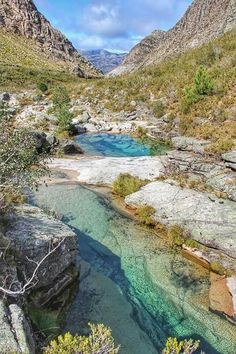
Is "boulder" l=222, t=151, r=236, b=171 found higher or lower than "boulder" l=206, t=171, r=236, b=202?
higher

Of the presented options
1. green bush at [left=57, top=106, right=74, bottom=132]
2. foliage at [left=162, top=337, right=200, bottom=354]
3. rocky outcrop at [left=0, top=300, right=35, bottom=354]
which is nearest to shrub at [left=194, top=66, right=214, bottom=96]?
green bush at [left=57, top=106, right=74, bottom=132]

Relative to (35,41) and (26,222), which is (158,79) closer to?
(26,222)

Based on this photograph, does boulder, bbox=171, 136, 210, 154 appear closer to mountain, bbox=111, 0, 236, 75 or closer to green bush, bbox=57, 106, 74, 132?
green bush, bbox=57, 106, 74, 132

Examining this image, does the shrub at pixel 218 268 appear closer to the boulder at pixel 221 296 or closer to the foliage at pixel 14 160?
the boulder at pixel 221 296

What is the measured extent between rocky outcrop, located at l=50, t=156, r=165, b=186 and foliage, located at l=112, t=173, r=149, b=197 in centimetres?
148

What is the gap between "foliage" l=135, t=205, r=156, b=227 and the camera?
22547 millimetres

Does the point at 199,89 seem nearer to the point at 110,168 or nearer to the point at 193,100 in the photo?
the point at 193,100

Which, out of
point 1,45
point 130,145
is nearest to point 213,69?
point 130,145

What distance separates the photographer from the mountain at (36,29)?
156325mm

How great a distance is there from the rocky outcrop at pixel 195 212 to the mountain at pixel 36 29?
437 ft

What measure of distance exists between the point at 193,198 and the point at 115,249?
21.6ft

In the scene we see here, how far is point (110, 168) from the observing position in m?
31.0

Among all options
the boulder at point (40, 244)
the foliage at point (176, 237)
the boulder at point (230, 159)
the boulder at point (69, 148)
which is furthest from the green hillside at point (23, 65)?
the boulder at point (40, 244)

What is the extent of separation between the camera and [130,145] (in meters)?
43.5
